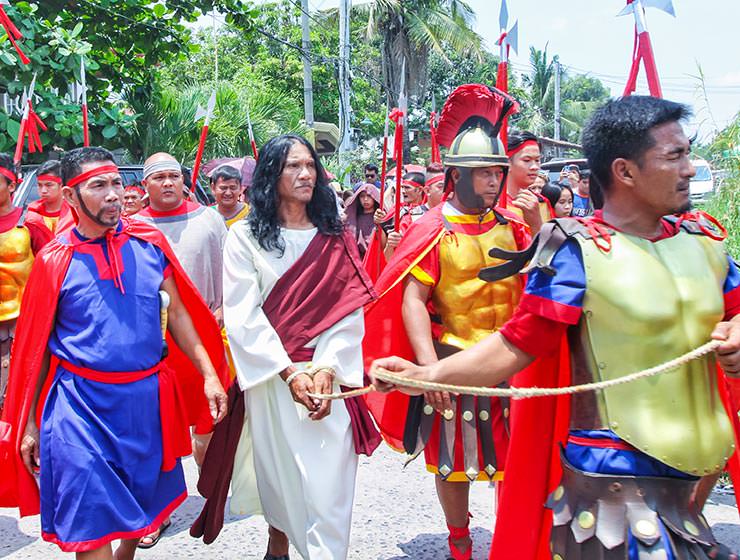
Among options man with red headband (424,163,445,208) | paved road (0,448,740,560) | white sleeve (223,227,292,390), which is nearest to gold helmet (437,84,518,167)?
white sleeve (223,227,292,390)

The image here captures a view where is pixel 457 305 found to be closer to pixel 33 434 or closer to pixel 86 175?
pixel 86 175

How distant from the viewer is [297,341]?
12.2 ft

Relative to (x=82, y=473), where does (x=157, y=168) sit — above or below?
above

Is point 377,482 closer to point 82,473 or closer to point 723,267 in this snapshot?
point 82,473

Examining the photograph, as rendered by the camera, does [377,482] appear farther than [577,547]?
Yes

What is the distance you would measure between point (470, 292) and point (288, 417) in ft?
3.53

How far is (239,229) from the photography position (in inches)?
150

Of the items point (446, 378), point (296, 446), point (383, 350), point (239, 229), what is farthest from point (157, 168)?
point (446, 378)

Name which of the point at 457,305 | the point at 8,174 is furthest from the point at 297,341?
the point at 8,174

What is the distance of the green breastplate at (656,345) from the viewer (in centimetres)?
222

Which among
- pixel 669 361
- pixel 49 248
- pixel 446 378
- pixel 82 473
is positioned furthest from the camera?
pixel 49 248

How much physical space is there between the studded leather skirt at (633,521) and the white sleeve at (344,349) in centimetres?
155

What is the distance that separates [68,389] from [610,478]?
212cm

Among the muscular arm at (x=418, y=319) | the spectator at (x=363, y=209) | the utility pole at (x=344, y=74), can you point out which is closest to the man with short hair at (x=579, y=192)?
the spectator at (x=363, y=209)
